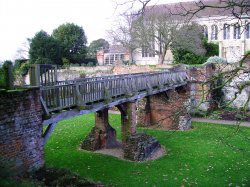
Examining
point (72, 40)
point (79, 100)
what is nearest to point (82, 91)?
point (79, 100)

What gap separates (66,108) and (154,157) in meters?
5.83

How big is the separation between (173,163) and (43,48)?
95.4 ft

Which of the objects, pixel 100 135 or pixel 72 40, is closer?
pixel 100 135

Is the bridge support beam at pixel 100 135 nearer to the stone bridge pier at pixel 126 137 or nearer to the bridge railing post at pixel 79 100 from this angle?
the stone bridge pier at pixel 126 137

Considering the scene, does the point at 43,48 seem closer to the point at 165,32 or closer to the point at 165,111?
the point at 165,32

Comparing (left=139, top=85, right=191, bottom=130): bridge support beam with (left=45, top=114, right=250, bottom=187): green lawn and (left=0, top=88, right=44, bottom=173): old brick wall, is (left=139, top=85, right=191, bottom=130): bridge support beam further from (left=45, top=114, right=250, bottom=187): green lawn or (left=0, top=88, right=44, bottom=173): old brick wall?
(left=0, top=88, right=44, bottom=173): old brick wall

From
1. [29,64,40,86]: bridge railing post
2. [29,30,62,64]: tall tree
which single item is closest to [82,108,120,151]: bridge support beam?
[29,64,40,86]: bridge railing post

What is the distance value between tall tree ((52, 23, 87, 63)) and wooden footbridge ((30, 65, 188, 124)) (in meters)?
26.8

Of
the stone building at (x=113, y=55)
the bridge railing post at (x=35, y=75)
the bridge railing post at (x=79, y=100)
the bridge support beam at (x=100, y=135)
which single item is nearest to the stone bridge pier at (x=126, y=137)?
the bridge support beam at (x=100, y=135)

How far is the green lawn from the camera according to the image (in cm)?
1130

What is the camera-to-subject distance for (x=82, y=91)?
1088 cm

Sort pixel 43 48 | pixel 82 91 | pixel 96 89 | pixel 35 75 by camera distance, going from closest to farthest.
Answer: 1. pixel 35 75
2. pixel 82 91
3. pixel 96 89
4. pixel 43 48

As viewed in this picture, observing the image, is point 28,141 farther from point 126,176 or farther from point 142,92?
point 142,92

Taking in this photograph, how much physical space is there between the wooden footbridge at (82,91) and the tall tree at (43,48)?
971 inches
